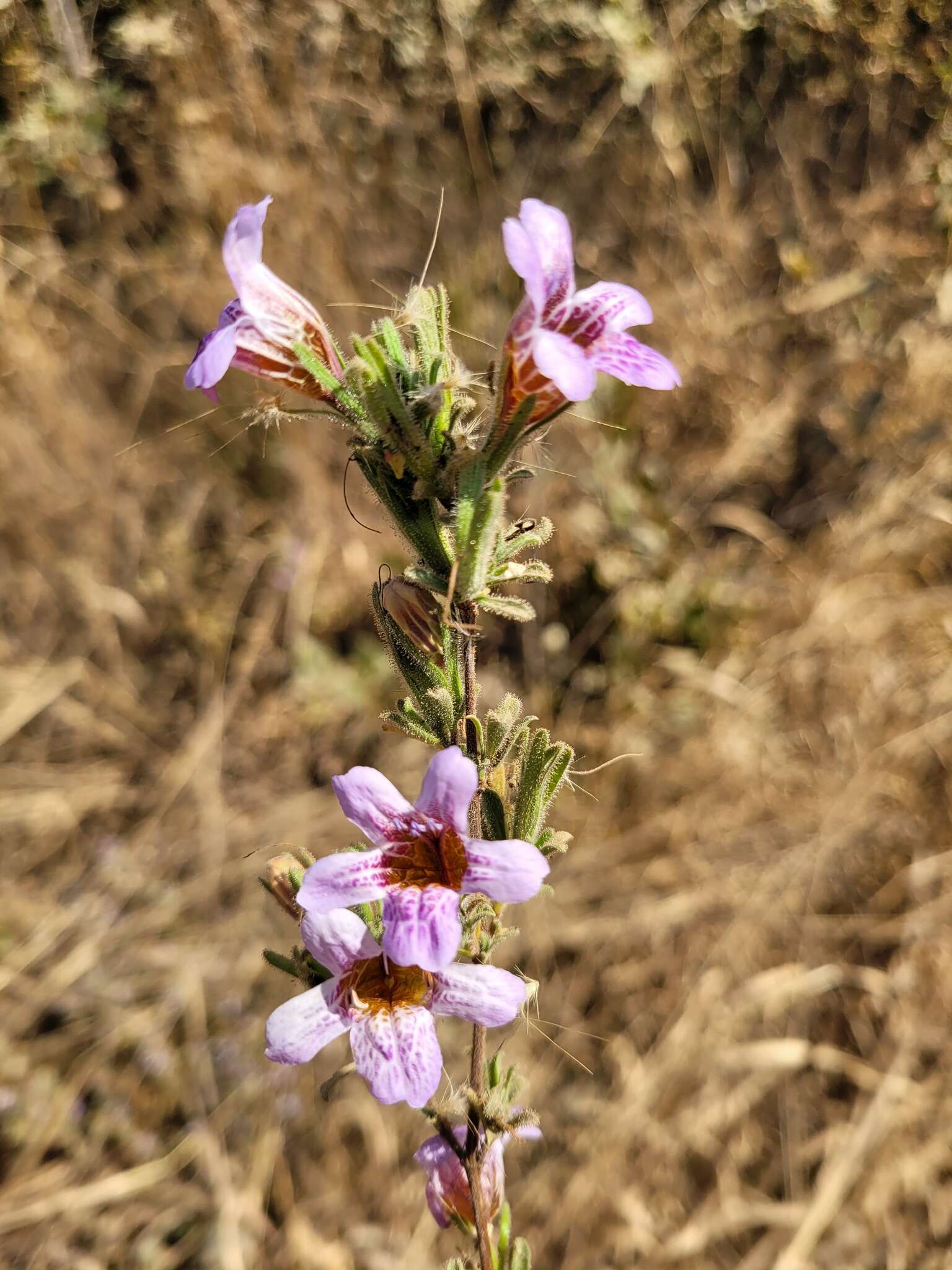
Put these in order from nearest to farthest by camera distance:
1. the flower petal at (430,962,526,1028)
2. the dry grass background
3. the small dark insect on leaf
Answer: the flower petal at (430,962,526,1028) → the small dark insect on leaf → the dry grass background

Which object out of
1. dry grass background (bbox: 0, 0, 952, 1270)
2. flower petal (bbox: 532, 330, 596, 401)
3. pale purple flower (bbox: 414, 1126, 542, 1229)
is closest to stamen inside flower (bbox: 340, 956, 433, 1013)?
pale purple flower (bbox: 414, 1126, 542, 1229)

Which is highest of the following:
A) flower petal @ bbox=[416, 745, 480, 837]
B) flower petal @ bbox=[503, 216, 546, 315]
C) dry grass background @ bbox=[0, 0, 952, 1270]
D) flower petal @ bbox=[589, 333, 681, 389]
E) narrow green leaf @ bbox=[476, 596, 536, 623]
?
flower petal @ bbox=[503, 216, 546, 315]

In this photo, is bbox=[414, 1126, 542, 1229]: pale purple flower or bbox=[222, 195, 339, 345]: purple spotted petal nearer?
bbox=[222, 195, 339, 345]: purple spotted petal

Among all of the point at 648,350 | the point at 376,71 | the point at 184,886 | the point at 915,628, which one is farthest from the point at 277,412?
the point at 376,71

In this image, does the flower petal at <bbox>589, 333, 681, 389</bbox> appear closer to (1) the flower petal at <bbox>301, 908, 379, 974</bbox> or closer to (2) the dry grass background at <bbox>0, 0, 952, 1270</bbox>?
(1) the flower petal at <bbox>301, 908, 379, 974</bbox>

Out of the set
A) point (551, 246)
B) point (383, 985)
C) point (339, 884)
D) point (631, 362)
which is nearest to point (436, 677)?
point (339, 884)

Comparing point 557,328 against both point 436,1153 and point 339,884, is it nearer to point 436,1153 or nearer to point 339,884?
point 339,884
